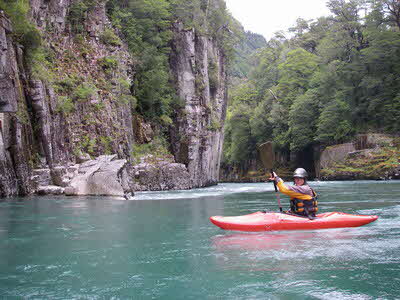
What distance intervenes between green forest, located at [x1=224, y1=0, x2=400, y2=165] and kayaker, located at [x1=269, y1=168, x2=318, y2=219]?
27.0 meters

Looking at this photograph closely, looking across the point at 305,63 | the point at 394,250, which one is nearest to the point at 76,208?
the point at 394,250

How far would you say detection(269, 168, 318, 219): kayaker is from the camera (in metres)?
8.22

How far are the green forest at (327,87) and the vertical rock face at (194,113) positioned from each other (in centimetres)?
1172

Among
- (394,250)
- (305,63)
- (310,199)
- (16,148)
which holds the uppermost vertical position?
(305,63)

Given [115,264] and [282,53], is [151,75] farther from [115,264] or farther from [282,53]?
[282,53]

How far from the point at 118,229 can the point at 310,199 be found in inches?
165

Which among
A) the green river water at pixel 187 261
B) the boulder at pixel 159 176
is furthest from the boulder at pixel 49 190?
the green river water at pixel 187 261

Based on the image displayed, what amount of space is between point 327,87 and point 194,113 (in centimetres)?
1594

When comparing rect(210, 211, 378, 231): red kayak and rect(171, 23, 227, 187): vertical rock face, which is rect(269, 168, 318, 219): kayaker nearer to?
rect(210, 211, 378, 231): red kayak

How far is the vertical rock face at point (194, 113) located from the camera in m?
29.6

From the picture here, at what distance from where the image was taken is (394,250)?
6.52 metres

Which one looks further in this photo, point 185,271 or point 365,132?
point 365,132

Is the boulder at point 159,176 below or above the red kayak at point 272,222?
above

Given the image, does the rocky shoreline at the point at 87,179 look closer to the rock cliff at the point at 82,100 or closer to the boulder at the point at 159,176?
the rock cliff at the point at 82,100
